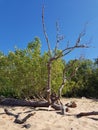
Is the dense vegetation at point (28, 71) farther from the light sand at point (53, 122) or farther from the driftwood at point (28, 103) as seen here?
the light sand at point (53, 122)

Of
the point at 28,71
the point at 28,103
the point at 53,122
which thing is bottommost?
the point at 53,122

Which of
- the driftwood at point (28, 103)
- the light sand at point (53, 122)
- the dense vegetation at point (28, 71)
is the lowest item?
the light sand at point (53, 122)

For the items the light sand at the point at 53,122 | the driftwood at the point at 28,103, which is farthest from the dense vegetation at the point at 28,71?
the light sand at the point at 53,122

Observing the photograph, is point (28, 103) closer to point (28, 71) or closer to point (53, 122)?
point (28, 71)

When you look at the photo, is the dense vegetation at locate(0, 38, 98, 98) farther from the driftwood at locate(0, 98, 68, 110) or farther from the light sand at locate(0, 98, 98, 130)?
the light sand at locate(0, 98, 98, 130)

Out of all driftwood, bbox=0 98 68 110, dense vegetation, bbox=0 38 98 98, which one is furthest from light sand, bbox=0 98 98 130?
dense vegetation, bbox=0 38 98 98

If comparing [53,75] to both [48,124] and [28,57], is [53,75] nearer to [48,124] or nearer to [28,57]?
[28,57]

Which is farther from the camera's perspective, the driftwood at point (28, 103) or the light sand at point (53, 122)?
the driftwood at point (28, 103)

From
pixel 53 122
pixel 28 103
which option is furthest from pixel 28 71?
pixel 53 122

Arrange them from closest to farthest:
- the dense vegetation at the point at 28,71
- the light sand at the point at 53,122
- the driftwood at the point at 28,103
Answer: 1. the light sand at the point at 53,122
2. the driftwood at the point at 28,103
3. the dense vegetation at the point at 28,71

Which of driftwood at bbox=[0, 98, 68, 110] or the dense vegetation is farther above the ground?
the dense vegetation

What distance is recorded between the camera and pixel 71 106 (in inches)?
471

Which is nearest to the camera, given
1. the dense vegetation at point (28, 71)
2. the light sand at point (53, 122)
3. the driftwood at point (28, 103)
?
the light sand at point (53, 122)

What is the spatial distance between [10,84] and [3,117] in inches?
252
